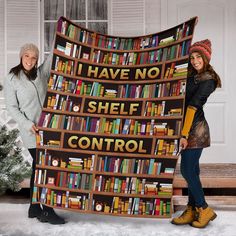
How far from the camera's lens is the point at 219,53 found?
639 cm

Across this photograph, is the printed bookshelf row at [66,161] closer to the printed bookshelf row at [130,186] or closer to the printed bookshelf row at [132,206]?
the printed bookshelf row at [130,186]

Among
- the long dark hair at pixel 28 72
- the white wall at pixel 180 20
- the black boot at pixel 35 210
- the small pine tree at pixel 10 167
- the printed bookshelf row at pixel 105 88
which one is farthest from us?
the white wall at pixel 180 20

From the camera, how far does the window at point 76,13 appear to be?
21.0 ft

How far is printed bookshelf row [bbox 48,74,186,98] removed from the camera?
4.21m

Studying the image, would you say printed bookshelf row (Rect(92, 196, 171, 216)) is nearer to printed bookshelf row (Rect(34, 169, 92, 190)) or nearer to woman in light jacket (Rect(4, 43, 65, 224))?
printed bookshelf row (Rect(34, 169, 92, 190))

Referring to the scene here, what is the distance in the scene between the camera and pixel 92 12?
639 centimetres

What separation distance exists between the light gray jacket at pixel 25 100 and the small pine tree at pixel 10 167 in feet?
0.41

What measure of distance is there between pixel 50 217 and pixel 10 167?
570mm

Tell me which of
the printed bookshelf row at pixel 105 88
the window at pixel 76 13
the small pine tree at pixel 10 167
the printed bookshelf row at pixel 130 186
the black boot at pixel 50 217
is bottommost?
the black boot at pixel 50 217

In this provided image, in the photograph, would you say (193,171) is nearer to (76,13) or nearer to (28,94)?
(28,94)

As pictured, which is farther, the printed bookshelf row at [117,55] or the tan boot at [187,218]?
the tan boot at [187,218]

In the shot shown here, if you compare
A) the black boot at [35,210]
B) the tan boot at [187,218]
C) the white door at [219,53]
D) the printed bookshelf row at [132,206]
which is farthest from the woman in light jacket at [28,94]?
the white door at [219,53]

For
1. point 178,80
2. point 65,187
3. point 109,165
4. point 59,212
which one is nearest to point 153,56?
point 178,80

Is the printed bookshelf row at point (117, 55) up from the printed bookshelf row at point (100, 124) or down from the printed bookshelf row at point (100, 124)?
up
